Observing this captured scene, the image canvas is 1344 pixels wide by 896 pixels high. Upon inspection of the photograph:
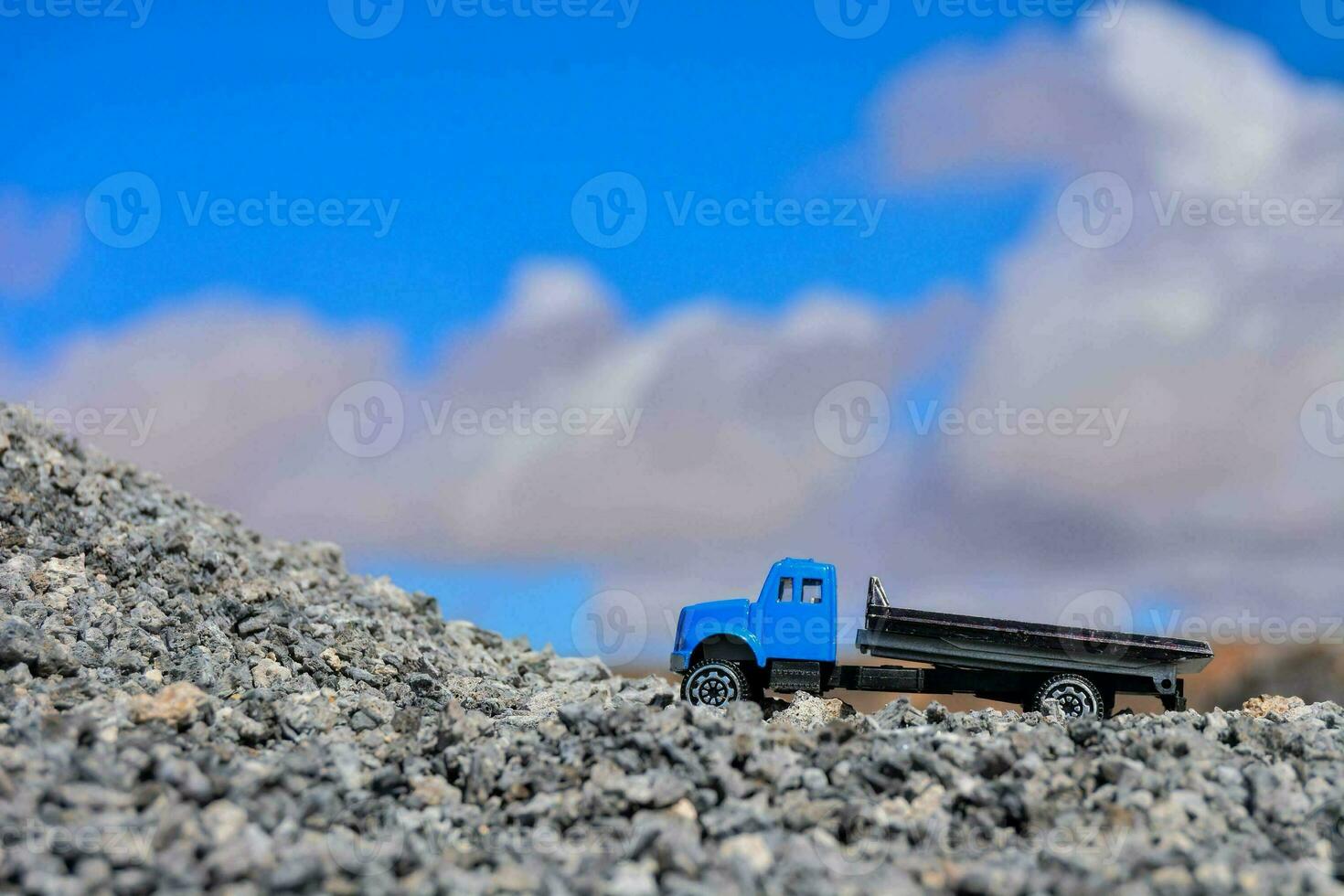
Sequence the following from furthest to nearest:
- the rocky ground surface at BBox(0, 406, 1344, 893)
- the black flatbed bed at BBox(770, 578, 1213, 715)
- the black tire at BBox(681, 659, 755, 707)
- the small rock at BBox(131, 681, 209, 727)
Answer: the black tire at BBox(681, 659, 755, 707), the black flatbed bed at BBox(770, 578, 1213, 715), the small rock at BBox(131, 681, 209, 727), the rocky ground surface at BBox(0, 406, 1344, 893)

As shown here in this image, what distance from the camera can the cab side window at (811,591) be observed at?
1326 cm

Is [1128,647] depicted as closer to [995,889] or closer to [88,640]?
[995,889]

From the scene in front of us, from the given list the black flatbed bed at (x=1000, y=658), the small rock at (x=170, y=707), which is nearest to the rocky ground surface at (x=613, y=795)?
the small rock at (x=170, y=707)

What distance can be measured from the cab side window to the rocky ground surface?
1.36 m

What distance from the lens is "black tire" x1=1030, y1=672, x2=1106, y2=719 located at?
1316cm

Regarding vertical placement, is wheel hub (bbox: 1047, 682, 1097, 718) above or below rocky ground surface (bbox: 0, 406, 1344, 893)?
above

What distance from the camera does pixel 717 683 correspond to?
13.3 metres

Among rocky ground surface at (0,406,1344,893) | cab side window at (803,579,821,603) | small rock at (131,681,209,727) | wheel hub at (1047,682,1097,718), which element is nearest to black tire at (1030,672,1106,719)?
wheel hub at (1047,682,1097,718)

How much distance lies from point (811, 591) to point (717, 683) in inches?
58.4

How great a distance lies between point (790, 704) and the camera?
1348cm

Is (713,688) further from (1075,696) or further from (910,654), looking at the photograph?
(1075,696)

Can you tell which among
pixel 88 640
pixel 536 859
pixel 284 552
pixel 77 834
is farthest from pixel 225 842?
pixel 284 552

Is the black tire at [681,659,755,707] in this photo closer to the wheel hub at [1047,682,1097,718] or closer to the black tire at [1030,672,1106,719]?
the black tire at [1030,672,1106,719]

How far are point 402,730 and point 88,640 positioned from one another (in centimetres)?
447
